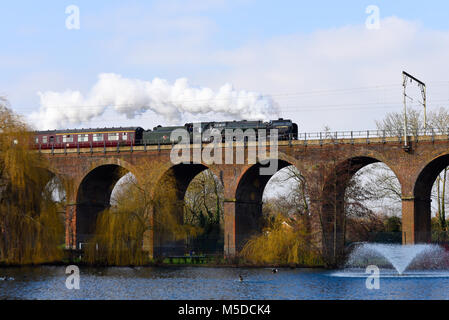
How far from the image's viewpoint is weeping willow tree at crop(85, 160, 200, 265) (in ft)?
150

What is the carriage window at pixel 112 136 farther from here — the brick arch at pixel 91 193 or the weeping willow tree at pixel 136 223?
the weeping willow tree at pixel 136 223

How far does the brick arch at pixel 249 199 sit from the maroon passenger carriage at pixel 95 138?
11581 millimetres

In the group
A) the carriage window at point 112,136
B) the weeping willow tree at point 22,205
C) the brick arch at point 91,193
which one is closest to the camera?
the weeping willow tree at point 22,205

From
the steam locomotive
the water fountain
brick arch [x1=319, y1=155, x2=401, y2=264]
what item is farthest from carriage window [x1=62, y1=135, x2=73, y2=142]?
the water fountain

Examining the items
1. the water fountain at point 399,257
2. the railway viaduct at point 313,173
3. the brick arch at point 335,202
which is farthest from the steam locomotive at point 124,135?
the water fountain at point 399,257

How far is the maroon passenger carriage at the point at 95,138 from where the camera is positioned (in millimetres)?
62719

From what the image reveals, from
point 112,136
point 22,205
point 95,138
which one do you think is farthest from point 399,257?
point 95,138

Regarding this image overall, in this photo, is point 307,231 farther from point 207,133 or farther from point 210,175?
point 210,175

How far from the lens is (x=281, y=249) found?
4691 centimetres

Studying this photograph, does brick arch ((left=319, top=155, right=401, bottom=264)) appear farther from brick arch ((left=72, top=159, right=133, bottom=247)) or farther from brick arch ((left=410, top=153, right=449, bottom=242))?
brick arch ((left=72, top=159, right=133, bottom=247))

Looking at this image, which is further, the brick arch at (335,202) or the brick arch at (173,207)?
the brick arch at (173,207)

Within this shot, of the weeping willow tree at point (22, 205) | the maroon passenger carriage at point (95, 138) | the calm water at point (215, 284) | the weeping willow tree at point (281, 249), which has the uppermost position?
the maroon passenger carriage at point (95, 138)

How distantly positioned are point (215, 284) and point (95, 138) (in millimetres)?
28981
